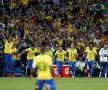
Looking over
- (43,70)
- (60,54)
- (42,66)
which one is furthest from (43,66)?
(60,54)

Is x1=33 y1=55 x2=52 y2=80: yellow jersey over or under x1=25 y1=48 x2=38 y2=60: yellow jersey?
over

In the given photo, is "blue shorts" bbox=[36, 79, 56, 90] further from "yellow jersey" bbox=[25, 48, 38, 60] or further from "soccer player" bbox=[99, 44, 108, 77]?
"soccer player" bbox=[99, 44, 108, 77]

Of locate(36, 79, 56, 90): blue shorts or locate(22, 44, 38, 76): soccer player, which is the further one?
locate(22, 44, 38, 76): soccer player

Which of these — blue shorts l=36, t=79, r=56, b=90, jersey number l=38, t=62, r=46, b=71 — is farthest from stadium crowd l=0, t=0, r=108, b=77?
blue shorts l=36, t=79, r=56, b=90

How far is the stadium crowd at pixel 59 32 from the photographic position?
1195 inches

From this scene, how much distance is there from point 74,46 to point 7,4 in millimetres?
6729

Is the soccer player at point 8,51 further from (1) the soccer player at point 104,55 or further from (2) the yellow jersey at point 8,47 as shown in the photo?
(1) the soccer player at point 104,55

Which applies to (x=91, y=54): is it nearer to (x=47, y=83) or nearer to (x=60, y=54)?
(x=60, y=54)

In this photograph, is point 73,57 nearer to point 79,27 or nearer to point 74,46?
point 74,46

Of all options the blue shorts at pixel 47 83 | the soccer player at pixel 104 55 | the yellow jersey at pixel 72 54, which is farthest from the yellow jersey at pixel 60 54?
the blue shorts at pixel 47 83

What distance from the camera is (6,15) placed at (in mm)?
34156

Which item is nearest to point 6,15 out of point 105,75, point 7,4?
point 7,4

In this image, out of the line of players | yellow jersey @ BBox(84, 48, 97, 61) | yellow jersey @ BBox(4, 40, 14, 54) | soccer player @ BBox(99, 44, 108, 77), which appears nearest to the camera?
yellow jersey @ BBox(4, 40, 14, 54)

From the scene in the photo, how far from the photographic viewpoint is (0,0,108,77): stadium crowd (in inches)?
1195
